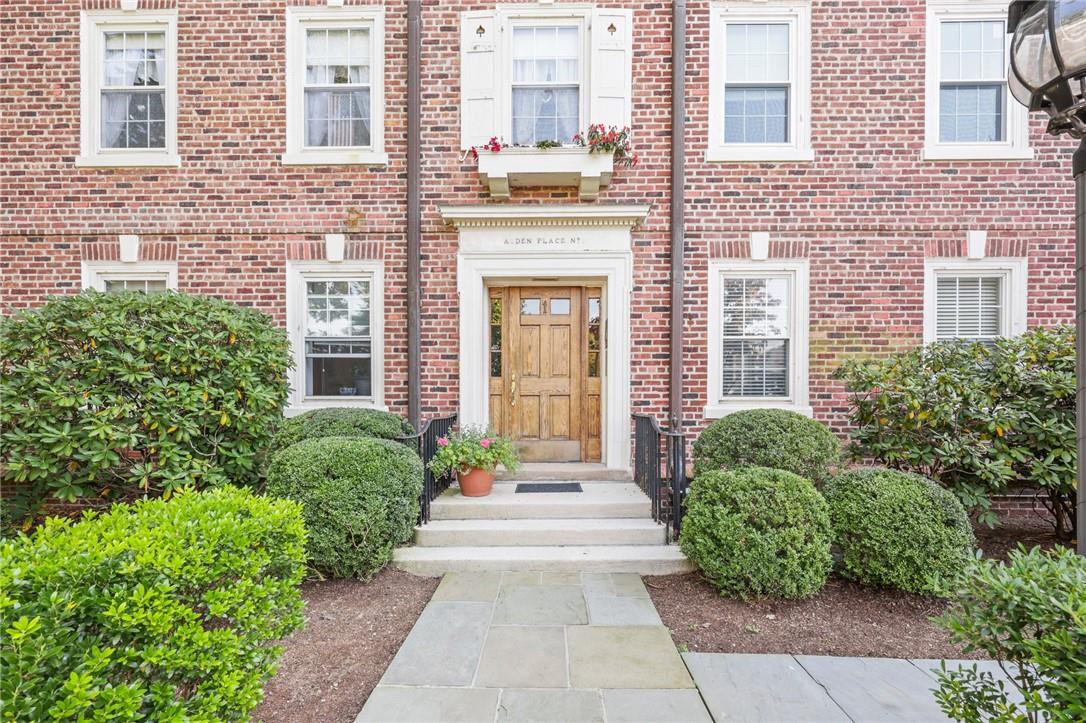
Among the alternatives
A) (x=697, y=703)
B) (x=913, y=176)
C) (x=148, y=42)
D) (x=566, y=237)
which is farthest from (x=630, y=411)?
(x=148, y=42)

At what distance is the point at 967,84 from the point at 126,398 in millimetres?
9302

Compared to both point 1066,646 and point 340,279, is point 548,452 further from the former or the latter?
point 1066,646

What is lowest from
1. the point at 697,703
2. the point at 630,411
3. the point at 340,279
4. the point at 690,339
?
the point at 697,703

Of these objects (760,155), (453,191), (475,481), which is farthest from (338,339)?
(760,155)

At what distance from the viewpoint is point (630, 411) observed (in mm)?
5855

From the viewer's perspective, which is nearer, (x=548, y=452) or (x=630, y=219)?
(x=630, y=219)

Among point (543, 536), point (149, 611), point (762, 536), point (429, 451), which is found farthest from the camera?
point (429, 451)

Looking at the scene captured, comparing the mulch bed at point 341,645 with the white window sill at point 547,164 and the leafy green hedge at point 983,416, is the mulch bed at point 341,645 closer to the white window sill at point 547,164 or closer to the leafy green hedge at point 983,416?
the white window sill at point 547,164

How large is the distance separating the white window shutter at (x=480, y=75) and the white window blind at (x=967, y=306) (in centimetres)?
545

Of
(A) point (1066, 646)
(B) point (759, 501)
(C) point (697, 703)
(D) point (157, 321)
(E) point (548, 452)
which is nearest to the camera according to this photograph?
(A) point (1066, 646)

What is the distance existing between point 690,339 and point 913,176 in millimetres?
3108

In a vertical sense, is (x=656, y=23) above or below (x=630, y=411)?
above

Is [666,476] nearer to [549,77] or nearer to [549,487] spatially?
[549,487]

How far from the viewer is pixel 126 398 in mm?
4547
